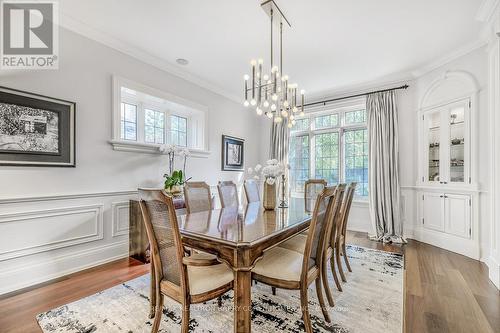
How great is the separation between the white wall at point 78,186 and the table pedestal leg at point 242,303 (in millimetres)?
2266

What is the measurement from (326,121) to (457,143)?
221cm

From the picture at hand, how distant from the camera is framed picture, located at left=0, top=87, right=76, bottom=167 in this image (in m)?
2.15

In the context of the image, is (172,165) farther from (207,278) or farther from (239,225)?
(207,278)

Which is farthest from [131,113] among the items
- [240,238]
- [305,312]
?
[305,312]

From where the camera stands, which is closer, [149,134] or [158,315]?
[158,315]

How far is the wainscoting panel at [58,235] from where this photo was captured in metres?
2.16

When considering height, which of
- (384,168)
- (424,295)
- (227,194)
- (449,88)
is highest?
(449,88)

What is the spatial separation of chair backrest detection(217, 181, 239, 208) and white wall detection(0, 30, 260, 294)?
3.82 feet

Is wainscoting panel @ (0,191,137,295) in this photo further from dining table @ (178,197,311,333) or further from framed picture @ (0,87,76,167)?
dining table @ (178,197,311,333)

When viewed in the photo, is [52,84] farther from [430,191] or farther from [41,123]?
[430,191]

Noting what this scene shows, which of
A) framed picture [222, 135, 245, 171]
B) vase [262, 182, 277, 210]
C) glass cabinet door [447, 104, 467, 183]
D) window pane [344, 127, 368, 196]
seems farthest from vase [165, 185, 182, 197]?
glass cabinet door [447, 104, 467, 183]

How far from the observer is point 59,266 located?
2.45 m

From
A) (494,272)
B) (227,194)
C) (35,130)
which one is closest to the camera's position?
(35,130)

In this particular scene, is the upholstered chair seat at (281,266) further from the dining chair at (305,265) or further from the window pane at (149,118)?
the window pane at (149,118)
